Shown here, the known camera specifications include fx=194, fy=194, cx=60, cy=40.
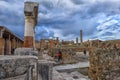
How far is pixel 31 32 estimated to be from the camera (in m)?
9.12

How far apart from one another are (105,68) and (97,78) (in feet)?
2.40

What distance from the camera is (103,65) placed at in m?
10.8

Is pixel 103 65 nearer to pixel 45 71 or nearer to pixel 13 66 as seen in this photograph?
pixel 45 71

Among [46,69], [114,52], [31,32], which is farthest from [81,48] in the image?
[46,69]

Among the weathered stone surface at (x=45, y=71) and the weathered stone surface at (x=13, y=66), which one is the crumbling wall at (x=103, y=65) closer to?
the weathered stone surface at (x=45, y=71)

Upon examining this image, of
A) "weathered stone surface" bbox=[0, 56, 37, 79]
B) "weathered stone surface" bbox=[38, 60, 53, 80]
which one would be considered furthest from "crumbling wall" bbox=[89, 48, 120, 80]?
"weathered stone surface" bbox=[0, 56, 37, 79]

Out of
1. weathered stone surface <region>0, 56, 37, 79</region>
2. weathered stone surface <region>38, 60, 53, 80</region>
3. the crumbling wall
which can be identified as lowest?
the crumbling wall

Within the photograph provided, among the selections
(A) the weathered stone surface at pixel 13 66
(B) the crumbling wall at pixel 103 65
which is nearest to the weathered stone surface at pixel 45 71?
(A) the weathered stone surface at pixel 13 66

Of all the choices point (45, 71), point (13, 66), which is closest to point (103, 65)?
point (45, 71)

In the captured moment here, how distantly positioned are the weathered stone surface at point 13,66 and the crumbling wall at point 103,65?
29.6ft

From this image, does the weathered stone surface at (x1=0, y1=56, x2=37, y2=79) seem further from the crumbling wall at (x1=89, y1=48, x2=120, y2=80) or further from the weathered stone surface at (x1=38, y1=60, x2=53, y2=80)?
the crumbling wall at (x1=89, y1=48, x2=120, y2=80)

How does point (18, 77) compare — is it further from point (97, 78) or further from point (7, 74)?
point (97, 78)

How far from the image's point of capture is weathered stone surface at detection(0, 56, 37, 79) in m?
1.58

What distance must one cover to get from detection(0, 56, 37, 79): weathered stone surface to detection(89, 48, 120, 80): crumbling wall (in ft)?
29.6
